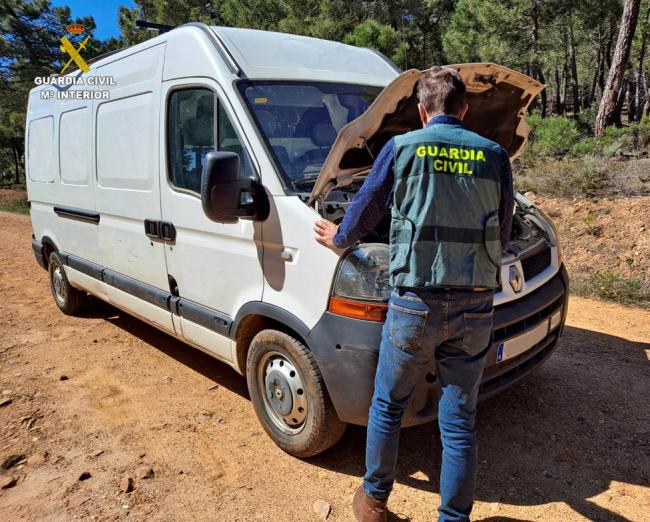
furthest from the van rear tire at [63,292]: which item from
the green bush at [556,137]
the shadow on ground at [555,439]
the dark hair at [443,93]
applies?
the green bush at [556,137]

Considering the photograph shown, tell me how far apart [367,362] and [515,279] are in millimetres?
994

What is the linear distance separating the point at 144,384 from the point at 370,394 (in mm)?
2377

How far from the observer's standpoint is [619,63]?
12453 mm

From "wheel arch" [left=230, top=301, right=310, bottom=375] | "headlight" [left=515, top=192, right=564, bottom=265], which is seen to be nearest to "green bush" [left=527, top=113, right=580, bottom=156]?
"headlight" [left=515, top=192, right=564, bottom=265]

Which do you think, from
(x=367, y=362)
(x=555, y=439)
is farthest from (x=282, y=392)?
(x=555, y=439)

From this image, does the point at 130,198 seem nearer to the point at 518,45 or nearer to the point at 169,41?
the point at 169,41

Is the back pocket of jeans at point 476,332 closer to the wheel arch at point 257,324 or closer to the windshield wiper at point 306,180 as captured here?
the wheel arch at point 257,324

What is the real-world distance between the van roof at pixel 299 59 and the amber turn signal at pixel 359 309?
62.3 inches

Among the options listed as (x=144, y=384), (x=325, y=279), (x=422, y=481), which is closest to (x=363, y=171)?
(x=325, y=279)

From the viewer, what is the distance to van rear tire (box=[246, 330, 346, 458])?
9.46 ft

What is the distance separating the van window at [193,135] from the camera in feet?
10.9

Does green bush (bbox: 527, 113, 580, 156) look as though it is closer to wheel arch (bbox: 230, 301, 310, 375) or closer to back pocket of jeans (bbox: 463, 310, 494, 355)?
wheel arch (bbox: 230, 301, 310, 375)

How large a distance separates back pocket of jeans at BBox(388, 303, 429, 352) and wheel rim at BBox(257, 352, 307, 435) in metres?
0.89

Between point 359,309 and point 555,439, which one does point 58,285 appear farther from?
point 555,439
